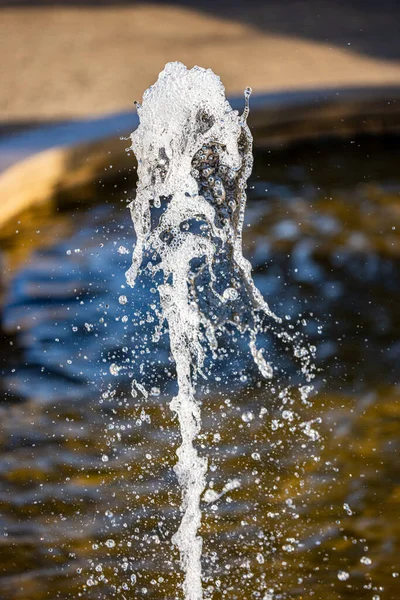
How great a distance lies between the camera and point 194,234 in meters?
1.73

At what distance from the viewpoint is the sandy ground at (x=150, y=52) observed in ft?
9.24

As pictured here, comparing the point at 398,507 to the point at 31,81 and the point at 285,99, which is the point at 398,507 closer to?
the point at 285,99

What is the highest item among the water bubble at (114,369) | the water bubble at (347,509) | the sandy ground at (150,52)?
the sandy ground at (150,52)

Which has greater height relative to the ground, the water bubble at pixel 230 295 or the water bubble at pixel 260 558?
the water bubble at pixel 230 295

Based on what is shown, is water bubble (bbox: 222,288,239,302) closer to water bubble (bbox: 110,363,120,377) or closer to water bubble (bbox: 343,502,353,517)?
water bubble (bbox: 110,363,120,377)

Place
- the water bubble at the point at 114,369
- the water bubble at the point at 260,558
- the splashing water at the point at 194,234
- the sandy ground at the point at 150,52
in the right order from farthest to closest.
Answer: the sandy ground at the point at 150,52 < the water bubble at the point at 114,369 < the splashing water at the point at 194,234 < the water bubble at the point at 260,558

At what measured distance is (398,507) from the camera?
117cm

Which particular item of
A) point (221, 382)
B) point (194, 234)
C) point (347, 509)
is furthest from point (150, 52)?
point (347, 509)

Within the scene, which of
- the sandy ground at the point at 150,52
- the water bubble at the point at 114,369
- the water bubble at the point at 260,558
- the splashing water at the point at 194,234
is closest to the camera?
the water bubble at the point at 260,558

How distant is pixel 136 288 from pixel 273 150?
592 millimetres

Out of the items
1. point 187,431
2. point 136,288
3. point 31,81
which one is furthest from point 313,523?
point 31,81

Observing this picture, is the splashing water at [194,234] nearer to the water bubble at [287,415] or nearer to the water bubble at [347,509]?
the water bubble at [287,415]

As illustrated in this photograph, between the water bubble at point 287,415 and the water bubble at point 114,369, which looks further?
the water bubble at point 114,369

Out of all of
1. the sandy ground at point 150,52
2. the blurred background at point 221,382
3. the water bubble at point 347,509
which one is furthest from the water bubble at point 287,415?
the sandy ground at point 150,52
